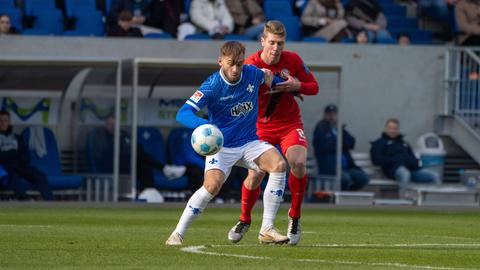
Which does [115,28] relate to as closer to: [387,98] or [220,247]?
[387,98]

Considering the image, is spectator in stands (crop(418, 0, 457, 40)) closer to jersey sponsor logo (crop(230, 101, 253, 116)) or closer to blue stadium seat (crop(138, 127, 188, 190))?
blue stadium seat (crop(138, 127, 188, 190))

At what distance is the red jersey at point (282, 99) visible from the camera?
1160cm

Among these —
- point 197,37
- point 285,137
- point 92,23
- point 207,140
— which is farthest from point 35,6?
point 207,140

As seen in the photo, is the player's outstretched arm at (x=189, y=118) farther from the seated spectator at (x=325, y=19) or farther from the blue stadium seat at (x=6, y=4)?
the seated spectator at (x=325, y=19)

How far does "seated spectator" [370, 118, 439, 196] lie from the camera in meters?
23.8

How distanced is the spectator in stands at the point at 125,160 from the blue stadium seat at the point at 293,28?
435cm

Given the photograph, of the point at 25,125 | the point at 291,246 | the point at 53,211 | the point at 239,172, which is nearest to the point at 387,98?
the point at 239,172

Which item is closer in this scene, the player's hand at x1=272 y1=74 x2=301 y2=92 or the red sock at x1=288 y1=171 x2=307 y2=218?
the player's hand at x1=272 y1=74 x2=301 y2=92

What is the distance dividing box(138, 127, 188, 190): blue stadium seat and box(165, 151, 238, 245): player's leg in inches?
463

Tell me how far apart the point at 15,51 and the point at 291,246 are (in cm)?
1331

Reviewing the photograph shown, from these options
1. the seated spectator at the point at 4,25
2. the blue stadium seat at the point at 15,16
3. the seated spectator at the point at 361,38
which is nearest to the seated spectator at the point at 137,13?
the blue stadium seat at the point at 15,16

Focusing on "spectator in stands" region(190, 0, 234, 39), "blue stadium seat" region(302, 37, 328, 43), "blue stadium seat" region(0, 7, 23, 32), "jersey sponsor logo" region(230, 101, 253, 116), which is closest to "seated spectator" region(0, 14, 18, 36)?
"blue stadium seat" region(0, 7, 23, 32)

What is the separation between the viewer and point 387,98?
25531 mm

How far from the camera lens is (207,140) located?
992 centimetres
